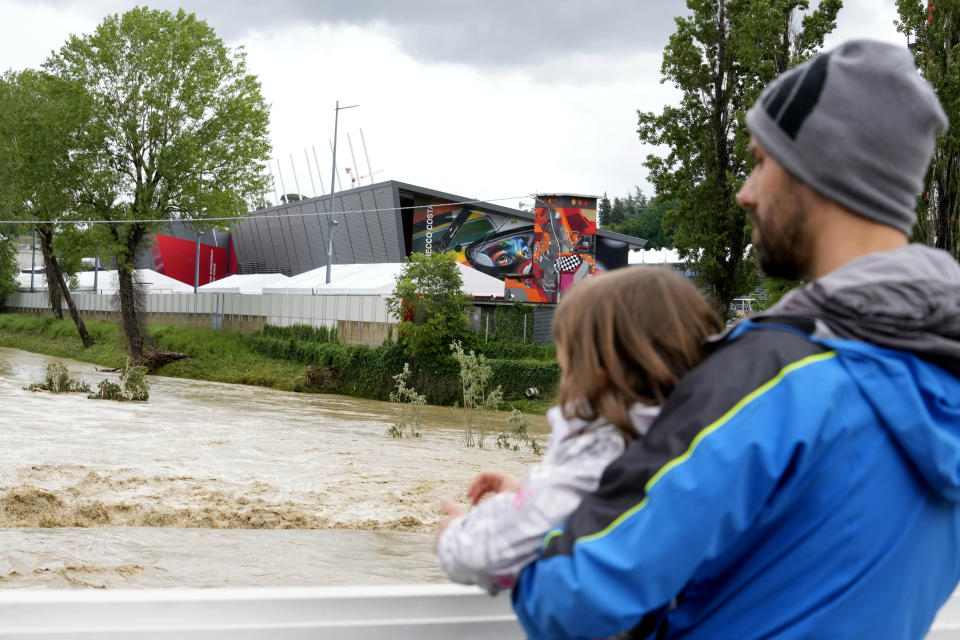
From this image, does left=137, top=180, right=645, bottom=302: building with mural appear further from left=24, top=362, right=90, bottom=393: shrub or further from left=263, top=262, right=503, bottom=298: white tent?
left=24, top=362, right=90, bottom=393: shrub

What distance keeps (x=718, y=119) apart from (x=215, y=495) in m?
17.4

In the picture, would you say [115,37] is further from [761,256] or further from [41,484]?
[761,256]

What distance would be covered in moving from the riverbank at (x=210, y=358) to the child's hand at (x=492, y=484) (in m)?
24.2

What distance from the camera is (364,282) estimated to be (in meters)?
34.1

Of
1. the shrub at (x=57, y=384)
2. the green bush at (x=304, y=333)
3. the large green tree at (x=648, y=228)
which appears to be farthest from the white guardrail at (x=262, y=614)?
the large green tree at (x=648, y=228)

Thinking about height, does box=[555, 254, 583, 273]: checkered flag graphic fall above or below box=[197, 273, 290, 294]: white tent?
above

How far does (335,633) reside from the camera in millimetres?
1357

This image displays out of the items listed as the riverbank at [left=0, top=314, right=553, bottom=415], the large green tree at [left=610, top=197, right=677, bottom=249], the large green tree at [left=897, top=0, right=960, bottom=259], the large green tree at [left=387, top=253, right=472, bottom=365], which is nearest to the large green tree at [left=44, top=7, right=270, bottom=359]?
the riverbank at [left=0, top=314, right=553, bottom=415]

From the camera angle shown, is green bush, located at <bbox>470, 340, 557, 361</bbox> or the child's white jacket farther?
green bush, located at <bbox>470, 340, 557, 361</bbox>

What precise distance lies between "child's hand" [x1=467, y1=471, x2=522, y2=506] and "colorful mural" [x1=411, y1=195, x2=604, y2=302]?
30.1m

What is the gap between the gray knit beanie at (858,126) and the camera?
40.2 inches

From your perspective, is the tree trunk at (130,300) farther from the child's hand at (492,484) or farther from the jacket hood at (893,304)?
the jacket hood at (893,304)

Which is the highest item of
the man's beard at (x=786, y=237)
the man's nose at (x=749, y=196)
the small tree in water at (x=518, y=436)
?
the man's nose at (x=749, y=196)

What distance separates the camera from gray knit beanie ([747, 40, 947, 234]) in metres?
1.02
